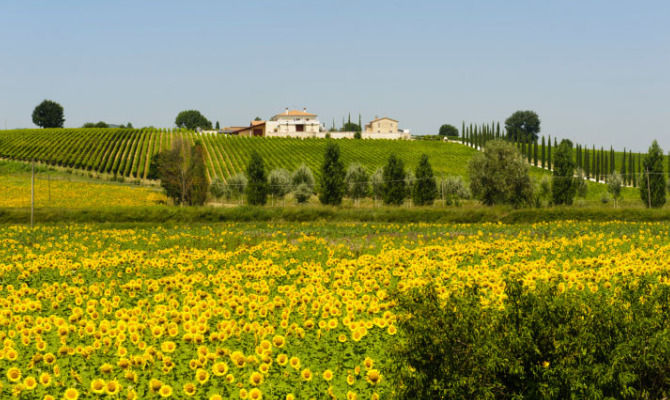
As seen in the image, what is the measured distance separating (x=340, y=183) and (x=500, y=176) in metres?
14.9

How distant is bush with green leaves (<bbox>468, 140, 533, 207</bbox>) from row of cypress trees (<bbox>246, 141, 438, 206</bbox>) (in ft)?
16.0

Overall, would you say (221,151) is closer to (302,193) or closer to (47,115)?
(302,193)

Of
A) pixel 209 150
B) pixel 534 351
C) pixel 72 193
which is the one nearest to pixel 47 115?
pixel 209 150

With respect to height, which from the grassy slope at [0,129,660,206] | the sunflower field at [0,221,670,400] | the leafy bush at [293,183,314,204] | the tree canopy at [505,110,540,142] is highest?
the tree canopy at [505,110,540,142]

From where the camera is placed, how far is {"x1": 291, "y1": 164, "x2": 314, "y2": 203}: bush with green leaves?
6091 centimetres

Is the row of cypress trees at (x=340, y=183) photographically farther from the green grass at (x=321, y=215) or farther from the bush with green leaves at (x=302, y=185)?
the green grass at (x=321, y=215)

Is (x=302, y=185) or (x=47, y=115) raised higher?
(x=47, y=115)

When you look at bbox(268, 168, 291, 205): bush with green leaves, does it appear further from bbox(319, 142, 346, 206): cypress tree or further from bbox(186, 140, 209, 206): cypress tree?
bbox(186, 140, 209, 206): cypress tree

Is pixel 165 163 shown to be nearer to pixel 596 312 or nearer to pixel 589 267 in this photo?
pixel 589 267

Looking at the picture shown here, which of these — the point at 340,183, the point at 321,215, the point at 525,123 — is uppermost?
the point at 525,123

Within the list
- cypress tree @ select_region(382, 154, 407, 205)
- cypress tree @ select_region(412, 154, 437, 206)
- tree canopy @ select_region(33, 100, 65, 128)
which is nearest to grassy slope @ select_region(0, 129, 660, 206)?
cypress tree @ select_region(382, 154, 407, 205)

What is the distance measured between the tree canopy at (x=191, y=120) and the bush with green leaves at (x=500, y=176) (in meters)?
150

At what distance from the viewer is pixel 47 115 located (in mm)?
161250

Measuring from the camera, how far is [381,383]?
573 cm
